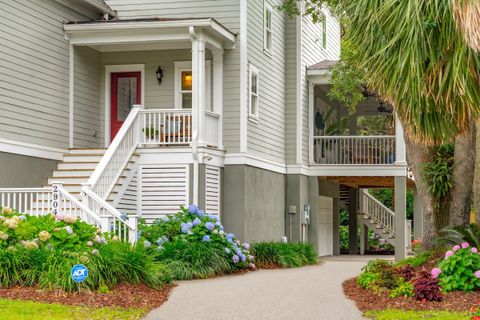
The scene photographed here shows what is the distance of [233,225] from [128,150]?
3367 millimetres

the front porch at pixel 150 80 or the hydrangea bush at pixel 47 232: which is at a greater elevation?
the front porch at pixel 150 80

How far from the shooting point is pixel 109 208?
16.3m

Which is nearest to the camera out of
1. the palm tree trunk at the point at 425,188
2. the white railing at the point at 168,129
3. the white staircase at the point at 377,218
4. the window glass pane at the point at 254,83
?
the palm tree trunk at the point at 425,188

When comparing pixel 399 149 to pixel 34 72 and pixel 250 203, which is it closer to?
pixel 250 203

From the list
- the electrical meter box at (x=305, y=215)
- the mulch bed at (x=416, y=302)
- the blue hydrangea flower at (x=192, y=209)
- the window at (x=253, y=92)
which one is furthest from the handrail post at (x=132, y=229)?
the electrical meter box at (x=305, y=215)

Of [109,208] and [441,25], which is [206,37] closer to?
[109,208]

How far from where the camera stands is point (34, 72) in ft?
64.1

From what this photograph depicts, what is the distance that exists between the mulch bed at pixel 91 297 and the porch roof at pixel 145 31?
27.7 feet

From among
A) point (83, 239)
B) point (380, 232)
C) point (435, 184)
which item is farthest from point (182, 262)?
point (380, 232)

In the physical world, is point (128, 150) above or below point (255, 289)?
above

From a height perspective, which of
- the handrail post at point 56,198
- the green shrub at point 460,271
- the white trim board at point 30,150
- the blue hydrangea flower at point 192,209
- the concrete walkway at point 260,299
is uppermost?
the white trim board at point 30,150

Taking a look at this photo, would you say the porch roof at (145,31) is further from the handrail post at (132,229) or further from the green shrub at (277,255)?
the handrail post at (132,229)

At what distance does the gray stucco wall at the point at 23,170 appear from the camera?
59.4 feet

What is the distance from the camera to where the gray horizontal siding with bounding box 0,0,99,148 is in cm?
1850
